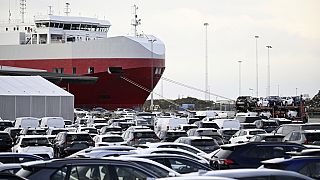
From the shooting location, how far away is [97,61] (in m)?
87.9

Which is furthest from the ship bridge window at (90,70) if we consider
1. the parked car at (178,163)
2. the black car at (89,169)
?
the black car at (89,169)

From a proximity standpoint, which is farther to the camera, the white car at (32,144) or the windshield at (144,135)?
Answer: the windshield at (144,135)

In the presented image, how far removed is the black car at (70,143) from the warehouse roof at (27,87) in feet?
85.1

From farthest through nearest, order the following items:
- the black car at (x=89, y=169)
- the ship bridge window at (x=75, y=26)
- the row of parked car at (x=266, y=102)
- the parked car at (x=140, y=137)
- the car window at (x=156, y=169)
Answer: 1. the ship bridge window at (x=75, y=26)
2. the row of parked car at (x=266, y=102)
3. the parked car at (x=140, y=137)
4. the car window at (x=156, y=169)
5. the black car at (x=89, y=169)

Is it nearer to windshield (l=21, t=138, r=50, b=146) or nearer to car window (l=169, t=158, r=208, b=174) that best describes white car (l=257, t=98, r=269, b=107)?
windshield (l=21, t=138, r=50, b=146)

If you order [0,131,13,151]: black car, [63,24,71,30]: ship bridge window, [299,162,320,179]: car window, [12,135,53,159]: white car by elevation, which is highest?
[63,24,71,30]: ship bridge window

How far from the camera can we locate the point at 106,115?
6950cm

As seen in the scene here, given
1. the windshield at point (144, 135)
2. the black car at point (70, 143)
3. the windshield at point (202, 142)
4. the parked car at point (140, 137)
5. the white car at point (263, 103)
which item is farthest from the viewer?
the white car at point (263, 103)

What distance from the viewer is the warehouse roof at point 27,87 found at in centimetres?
5525

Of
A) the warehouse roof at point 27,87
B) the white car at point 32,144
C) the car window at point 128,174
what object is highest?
the warehouse roof at point 27,87

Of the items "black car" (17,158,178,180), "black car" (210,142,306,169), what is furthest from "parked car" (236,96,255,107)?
"black car" (17,158,178,180)

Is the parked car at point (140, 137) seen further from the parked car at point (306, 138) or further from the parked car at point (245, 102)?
the parked car at point (245, 102)

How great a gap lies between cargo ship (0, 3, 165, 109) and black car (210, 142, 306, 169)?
6585 cm

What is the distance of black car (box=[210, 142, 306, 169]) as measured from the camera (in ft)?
53.8
